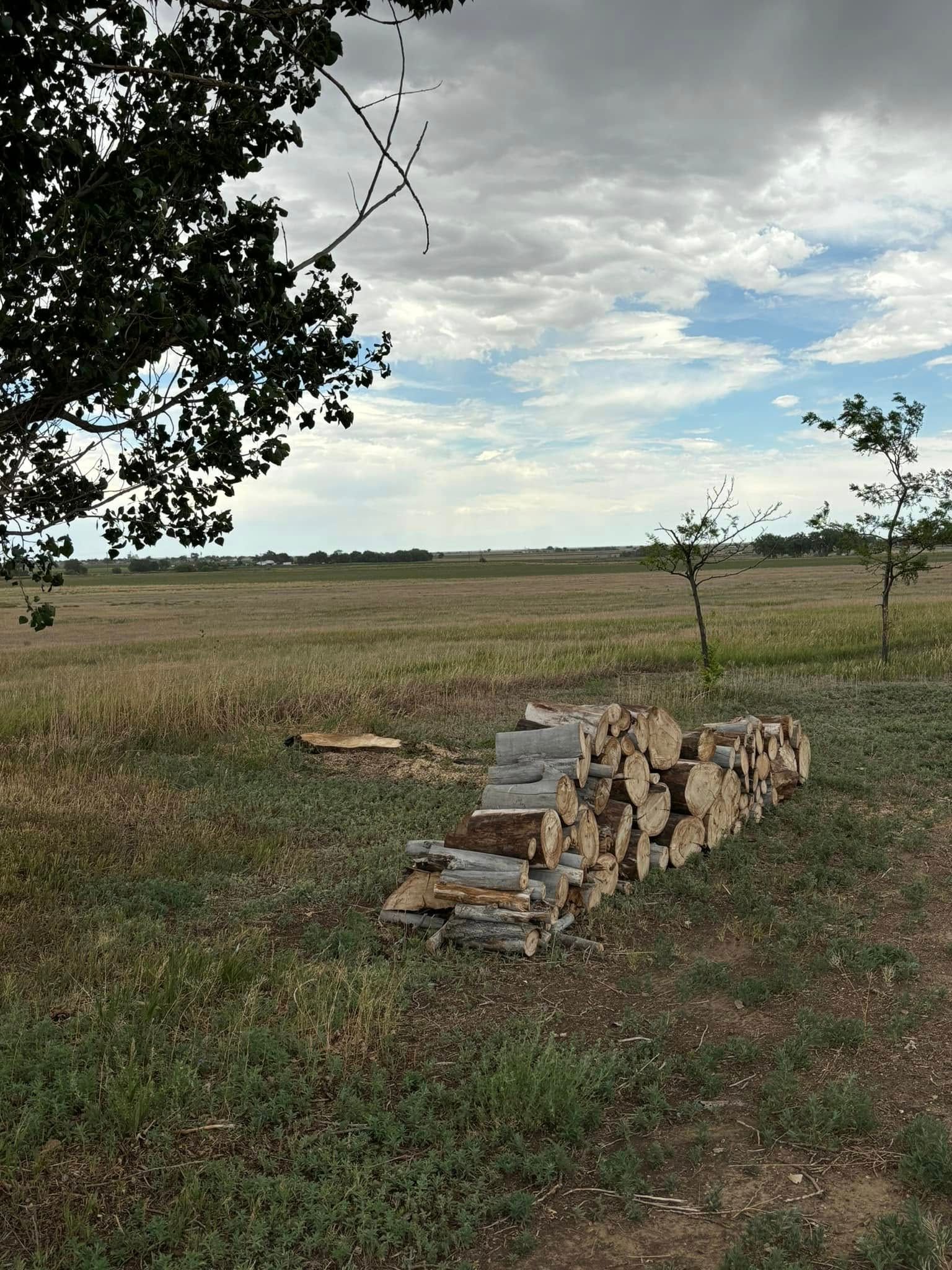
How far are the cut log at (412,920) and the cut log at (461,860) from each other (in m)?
0.37

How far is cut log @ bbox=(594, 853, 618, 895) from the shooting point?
702 cm

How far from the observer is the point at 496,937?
6.20 m

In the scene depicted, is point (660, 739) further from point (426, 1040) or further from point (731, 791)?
point (426, 1040)

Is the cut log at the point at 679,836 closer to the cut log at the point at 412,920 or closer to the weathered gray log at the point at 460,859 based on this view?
the weathered gray log at the point at 460,859

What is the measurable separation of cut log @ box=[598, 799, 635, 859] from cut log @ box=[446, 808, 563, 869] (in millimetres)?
761

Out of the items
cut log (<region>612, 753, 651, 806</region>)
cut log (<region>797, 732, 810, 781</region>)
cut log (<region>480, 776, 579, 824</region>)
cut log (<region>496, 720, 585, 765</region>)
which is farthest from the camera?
cut log (<region>797, 732, 810, 781</region>)

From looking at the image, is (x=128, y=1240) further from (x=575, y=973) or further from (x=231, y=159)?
(x=231, y=159)

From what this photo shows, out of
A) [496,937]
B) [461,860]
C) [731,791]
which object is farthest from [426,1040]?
[731,791]

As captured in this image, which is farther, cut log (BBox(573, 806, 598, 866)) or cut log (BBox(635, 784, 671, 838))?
cut log (BBox(635, 784, 671, 838))

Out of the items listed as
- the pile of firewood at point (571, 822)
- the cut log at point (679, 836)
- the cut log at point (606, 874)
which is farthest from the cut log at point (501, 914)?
the cut log at point (679, 836)

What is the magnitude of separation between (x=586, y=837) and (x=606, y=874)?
0.39m

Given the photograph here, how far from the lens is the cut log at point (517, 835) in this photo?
649cm

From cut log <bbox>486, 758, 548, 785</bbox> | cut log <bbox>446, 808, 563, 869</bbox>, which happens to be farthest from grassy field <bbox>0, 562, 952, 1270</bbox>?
cut log <bbox>486, 758, 548, 785</bbox>

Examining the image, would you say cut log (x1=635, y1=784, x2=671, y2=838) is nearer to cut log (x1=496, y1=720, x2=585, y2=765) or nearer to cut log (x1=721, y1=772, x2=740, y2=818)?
cut log (x1=721, y1=772, x2=740, y2=818)
